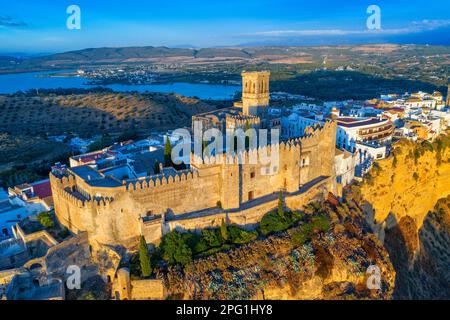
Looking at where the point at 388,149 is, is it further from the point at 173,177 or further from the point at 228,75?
the point at 228,75

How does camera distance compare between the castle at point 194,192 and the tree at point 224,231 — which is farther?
the tree at point 224,231

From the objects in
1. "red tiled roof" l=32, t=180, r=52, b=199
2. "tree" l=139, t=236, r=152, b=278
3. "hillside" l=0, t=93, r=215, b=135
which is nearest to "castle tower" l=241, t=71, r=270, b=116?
"red tiled roof" l=32, t=180, r=52, b=199

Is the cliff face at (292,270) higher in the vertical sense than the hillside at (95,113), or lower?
lower

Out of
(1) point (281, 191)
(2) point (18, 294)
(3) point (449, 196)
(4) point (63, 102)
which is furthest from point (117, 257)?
(4) point (63, 102)

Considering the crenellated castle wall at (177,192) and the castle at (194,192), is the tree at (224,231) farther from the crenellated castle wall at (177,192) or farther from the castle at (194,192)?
the crenellated castle wall at (177,192)

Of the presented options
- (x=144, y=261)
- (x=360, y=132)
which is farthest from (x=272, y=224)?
(x=360, y=132)

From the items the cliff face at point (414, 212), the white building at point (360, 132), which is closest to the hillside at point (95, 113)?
the white building at point (360, 132)

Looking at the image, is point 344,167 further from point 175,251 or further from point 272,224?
point 175,251
